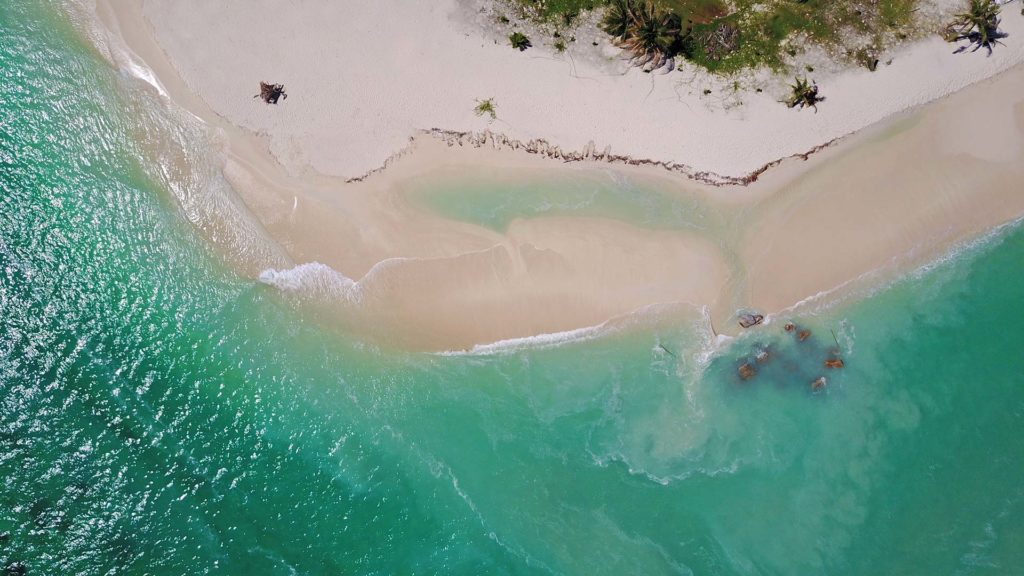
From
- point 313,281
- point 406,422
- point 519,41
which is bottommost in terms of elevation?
point 406,422

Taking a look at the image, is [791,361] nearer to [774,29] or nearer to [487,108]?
[774,29]

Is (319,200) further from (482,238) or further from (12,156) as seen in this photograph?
(12,156)

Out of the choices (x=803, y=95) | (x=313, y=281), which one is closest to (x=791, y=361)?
(x=803, y=95)

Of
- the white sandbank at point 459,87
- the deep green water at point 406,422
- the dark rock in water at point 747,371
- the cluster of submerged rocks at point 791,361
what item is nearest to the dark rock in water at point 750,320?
the cluster of submerged rocks at point 791,361

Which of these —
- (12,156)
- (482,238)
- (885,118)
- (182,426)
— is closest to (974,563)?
(885,118)

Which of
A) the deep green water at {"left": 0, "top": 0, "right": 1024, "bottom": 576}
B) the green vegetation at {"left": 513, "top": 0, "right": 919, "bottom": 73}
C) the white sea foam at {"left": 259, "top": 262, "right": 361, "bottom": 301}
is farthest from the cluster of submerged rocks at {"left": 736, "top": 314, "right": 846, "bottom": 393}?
the white sea foam at {"left": 259, "top": 262, "right": 361, "bottom": 301}

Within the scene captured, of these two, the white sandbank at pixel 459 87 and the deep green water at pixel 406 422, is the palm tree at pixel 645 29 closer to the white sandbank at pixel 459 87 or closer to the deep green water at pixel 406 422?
the white sandbank at pixel 459 87
